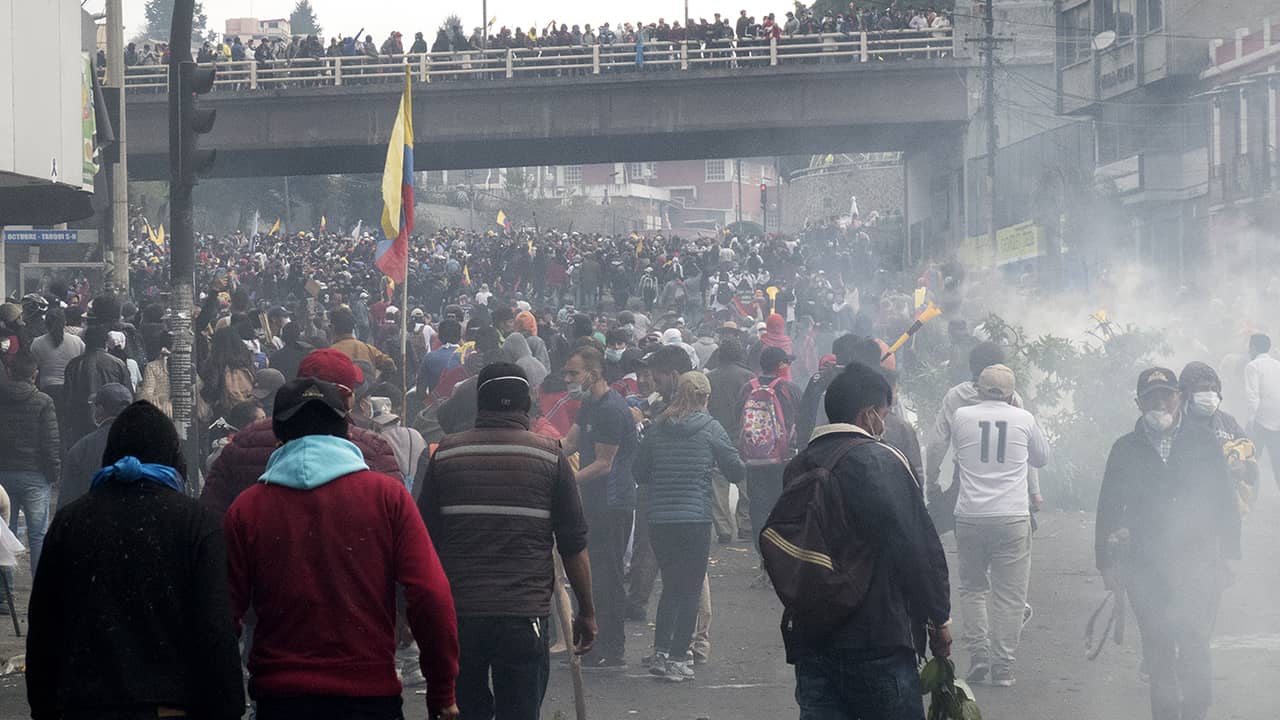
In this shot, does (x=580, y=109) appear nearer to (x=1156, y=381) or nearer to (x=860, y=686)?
(x=1156, y=381)

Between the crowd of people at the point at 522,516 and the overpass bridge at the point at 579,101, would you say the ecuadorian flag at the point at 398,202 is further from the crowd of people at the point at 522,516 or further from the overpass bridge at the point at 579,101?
the overpass bridge at the point at 579,101

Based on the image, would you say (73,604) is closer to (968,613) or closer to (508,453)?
(508,453)

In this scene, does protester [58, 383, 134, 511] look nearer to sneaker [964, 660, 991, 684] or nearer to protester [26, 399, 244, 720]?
sneaker [964, 660, 991, 684]

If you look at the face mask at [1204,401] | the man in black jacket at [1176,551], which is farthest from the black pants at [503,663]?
the face mask at [1204,401]

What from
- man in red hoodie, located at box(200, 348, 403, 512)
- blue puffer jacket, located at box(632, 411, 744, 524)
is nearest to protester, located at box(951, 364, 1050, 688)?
blue puffer jacket, located at box(632, 411, 744, 524)

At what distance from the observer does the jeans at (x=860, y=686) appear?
5.30m

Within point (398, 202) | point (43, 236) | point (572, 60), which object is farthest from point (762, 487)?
point (572, 60)

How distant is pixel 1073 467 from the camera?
1617 cm

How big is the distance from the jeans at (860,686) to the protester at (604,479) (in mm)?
4299

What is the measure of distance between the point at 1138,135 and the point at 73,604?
42.5m

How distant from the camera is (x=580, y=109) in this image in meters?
42.8

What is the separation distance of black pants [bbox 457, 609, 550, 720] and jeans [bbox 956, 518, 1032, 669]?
13.2 feet

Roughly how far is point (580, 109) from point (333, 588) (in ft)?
128

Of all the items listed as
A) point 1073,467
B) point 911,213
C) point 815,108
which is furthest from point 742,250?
point 1073,467
